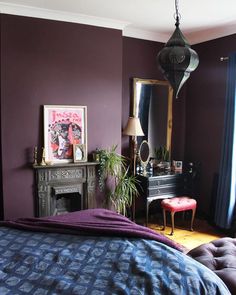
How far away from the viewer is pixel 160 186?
3.91 meters

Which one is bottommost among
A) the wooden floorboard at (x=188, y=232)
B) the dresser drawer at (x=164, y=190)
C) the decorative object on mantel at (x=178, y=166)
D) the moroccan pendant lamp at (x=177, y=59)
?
the wooden floorboard at (x=188, y=232)

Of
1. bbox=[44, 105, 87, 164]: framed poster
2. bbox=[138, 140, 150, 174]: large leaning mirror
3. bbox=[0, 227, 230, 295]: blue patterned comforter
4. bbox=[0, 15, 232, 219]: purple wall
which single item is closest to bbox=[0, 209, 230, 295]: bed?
bbox=[0, 227, 230, 295]: blue patterned comforter

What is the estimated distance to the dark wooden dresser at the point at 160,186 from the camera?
12.5 ft

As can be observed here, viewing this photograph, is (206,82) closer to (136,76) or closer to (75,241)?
(136,76)

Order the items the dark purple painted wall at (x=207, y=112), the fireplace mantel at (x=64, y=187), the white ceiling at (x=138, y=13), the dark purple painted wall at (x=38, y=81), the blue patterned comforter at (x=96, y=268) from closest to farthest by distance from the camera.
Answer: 1. the blue patterned comforter at (x=96, y=268)
2. the white ceiling at (x=138, y=13)
3. the dark purple painted wall at (x=38, y=81)
4. the fireplace mantel at (x=64, y=187)
5. the dark purple painted wall at (x=207, y=112)

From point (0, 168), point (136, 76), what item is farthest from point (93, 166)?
point (136, 76)

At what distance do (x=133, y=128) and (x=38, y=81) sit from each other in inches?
50.9

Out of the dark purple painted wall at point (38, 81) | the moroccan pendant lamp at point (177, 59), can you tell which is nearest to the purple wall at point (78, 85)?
the dark purple painted wall at point (38, 81)

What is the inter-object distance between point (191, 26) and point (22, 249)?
3.27m

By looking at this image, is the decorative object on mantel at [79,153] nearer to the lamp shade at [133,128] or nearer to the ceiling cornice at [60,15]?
the lamp shade at [133,128]

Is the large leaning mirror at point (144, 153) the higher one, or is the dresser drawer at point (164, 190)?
the large leaning mirror at point (144, 153)

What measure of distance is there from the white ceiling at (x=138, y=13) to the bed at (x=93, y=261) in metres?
2.13

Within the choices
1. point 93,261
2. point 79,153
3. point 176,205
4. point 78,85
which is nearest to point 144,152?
point 176,205

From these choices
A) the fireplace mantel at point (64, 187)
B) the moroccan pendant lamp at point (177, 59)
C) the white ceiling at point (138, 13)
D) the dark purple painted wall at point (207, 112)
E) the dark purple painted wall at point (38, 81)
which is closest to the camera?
the moroccan pendant lamp at point (177, 59)
